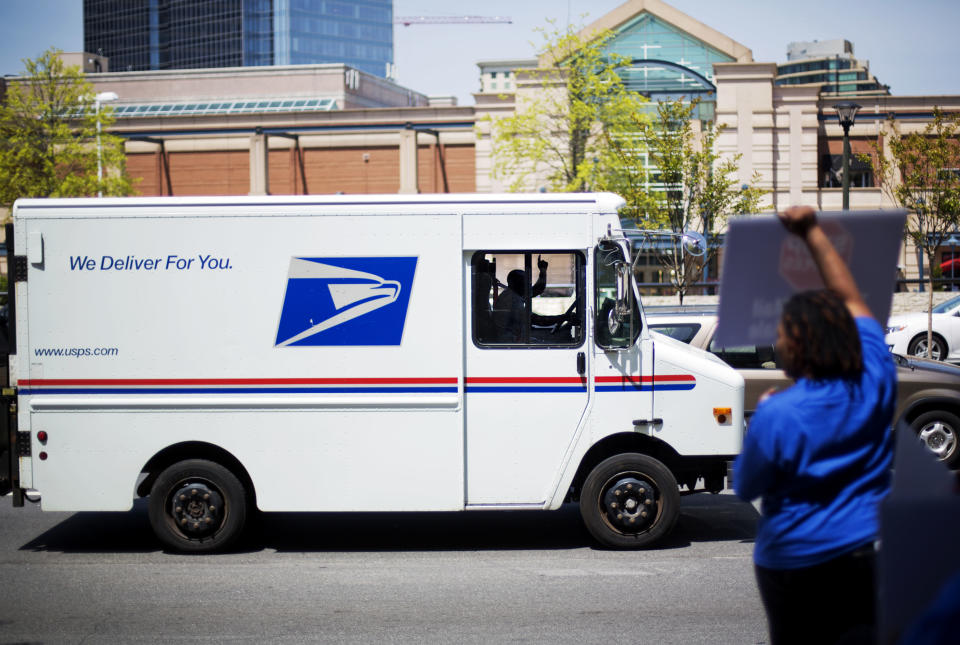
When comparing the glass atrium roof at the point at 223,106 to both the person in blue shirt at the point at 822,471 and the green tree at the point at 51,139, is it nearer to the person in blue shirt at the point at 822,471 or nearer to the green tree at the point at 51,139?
the green tree at the point at 51,139

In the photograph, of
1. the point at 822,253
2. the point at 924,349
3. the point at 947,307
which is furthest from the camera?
the point at 947,307

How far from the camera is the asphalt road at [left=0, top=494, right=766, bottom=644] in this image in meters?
5.86

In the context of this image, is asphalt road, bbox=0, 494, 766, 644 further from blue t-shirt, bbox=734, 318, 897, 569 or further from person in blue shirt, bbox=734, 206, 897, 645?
blue t-shirt, bbox=734, 318, 897, 569

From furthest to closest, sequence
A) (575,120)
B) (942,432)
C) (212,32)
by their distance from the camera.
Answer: (212,32) → (575,120) → (942,432)

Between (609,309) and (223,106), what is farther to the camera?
(223,106)

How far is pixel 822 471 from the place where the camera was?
3.00 metres

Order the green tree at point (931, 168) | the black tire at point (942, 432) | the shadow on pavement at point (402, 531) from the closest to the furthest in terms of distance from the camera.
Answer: the shadow on pavement at point (402, 531)
the black tire at point (942, 432)
the green tree at point (931, 168)

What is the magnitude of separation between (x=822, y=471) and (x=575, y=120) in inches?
1044

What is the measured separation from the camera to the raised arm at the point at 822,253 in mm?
3229

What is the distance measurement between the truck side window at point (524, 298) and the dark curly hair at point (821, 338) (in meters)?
4.37

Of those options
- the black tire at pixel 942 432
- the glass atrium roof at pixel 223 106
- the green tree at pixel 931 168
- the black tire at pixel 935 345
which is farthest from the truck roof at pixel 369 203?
the glass atrium roof at pixel 223 106

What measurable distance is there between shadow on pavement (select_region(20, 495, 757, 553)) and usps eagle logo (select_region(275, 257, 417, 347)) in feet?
6.19

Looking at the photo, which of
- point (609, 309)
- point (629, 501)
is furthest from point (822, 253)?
point (629, 501)

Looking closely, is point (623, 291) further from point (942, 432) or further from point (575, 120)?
point (575, 120)
